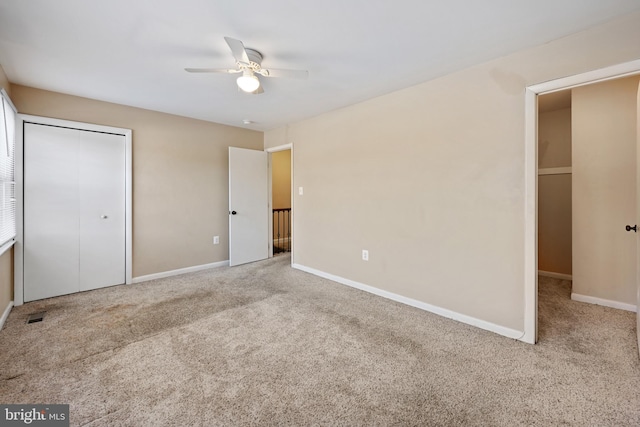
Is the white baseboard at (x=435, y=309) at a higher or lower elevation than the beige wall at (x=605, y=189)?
lower

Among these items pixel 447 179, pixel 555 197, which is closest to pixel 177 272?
pixel 447 179

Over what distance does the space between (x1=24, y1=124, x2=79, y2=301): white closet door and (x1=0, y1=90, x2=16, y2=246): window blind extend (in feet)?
0.40

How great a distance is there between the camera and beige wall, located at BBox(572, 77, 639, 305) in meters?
2.81

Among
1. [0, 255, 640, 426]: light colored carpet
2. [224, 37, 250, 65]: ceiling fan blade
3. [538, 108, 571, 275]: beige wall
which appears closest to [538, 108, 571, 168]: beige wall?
[538, 108, 571, 275]: beige wall

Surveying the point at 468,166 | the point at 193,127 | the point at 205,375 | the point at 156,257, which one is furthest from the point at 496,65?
the point at 156,257

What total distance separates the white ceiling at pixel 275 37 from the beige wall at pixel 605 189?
156cm

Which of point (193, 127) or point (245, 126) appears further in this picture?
point (245, 126)

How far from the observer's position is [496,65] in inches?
92.1

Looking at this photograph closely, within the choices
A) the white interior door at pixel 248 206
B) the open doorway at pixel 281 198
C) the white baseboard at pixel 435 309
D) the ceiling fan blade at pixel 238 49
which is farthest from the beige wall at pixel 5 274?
the open doorway at pixel 281 198

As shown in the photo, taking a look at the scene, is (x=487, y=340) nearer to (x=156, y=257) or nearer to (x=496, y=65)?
(x=496, y=65)

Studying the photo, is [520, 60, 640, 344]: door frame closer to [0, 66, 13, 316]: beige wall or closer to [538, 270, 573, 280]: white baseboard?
[538, 270, 573, 280]: white baseboard

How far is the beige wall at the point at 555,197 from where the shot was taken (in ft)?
12.8

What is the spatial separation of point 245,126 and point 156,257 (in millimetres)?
2476

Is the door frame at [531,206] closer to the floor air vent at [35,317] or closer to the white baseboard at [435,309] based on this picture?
the white baseboard at [435,309]
